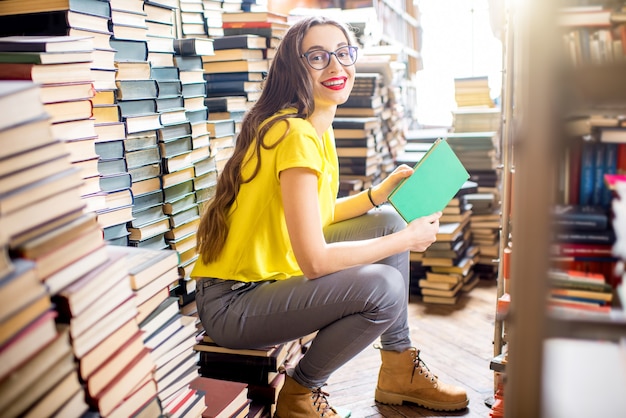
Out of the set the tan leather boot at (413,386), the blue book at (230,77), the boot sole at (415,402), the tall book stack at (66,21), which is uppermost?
the tall book stack at (66,21)

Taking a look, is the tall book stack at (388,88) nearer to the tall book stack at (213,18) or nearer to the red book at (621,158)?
the tall book stack at (213,18)

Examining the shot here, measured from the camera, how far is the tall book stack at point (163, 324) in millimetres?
1209

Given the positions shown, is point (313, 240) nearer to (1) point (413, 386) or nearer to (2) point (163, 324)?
(2) point (163, 324)

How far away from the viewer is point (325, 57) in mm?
1807

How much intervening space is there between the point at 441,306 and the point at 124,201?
1.59m

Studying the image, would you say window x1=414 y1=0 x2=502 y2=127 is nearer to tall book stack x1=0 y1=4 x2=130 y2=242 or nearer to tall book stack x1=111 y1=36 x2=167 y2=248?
tall book stack x1=111 y1=36 x2=167 y2=248

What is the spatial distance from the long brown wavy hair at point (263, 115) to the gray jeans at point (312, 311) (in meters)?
0.14

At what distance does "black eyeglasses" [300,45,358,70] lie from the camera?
179 cm

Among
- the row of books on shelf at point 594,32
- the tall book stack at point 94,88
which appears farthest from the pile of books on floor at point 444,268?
the tall book stack at point 94,88

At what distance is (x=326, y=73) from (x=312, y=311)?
67 cm

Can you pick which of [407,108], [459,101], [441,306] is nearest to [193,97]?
[441,306]

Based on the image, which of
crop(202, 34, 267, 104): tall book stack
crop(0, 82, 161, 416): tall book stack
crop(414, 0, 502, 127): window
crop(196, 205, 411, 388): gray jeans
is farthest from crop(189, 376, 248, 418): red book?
crop(414, 0, 502, 127): window

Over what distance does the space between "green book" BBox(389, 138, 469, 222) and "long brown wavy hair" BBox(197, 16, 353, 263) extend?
0.34 metres

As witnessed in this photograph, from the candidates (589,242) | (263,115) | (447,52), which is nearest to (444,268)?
(263,115)
